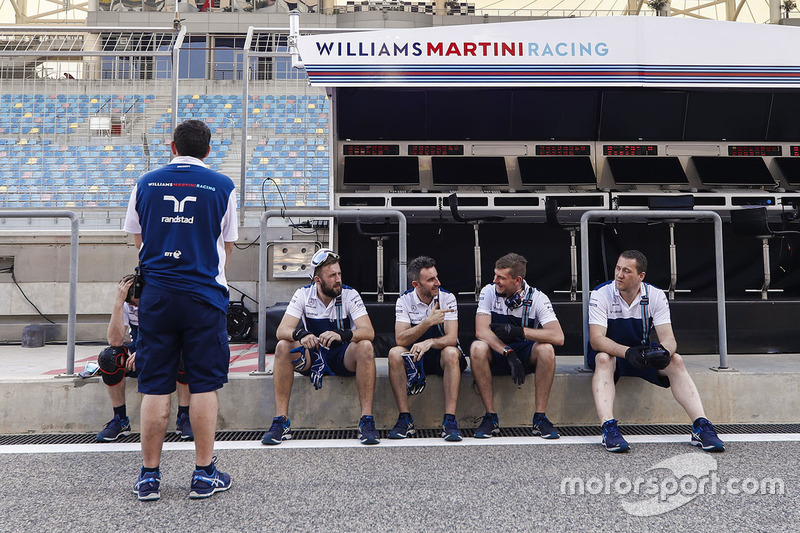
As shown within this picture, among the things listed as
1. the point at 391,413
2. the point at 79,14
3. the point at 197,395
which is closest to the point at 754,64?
the point at 391,413

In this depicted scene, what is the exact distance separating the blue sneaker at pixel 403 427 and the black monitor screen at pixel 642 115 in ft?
15.8

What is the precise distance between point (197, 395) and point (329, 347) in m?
1.05

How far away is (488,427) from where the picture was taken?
364cm

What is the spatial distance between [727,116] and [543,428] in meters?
5.31

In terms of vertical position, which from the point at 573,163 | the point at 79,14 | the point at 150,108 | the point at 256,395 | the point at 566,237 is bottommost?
the point at 256,395

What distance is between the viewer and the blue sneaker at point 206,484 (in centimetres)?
260

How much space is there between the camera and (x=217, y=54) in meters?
7.69

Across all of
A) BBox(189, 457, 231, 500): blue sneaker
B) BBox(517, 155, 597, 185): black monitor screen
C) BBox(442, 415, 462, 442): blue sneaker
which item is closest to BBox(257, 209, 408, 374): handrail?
BBox(442, 415, 462, 442): blue sneaker

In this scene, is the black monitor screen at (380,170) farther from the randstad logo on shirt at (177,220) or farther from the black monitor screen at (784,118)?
the black monitor screen at (784,118)

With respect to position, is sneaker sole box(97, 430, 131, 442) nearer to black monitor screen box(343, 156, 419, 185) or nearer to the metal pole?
the metal pole

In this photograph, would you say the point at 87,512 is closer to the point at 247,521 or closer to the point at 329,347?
the point at 247,521

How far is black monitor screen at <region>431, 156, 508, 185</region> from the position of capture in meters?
6.67

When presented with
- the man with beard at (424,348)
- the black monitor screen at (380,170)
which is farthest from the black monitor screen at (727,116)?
the man with beard at (424,348)

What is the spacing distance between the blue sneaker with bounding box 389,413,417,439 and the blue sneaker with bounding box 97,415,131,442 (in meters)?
1.64
